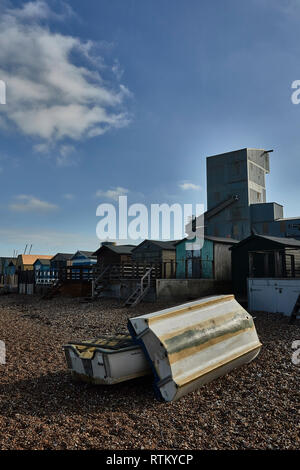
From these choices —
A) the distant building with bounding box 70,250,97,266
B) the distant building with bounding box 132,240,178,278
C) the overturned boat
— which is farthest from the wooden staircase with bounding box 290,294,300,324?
the distant building with bounding box 70,250,97,266

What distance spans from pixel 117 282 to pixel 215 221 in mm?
23101

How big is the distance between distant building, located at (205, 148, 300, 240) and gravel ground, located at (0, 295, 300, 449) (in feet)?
107

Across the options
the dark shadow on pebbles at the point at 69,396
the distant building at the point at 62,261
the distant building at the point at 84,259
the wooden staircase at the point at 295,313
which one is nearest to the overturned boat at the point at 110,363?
the dark shadow on pebbles at the point at 69,396

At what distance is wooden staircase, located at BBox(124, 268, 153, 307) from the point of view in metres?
20.1

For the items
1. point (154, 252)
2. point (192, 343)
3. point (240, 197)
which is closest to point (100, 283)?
point (154, 252)

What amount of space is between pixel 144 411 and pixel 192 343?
1.57m

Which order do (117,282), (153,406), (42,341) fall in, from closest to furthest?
(153,406)
(42,341)
(117,282)

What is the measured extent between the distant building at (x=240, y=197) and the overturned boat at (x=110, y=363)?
114ft

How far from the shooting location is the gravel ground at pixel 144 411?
4992 mm

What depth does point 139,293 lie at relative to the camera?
827 inches
